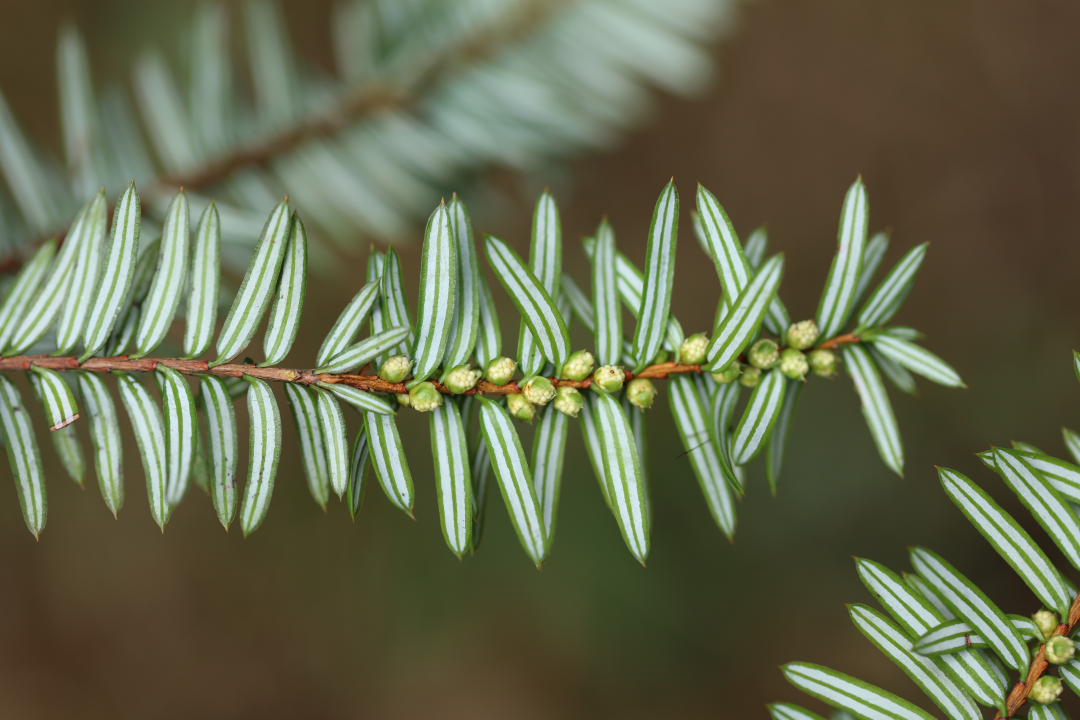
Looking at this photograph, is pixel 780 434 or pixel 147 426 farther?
pixel 780 434

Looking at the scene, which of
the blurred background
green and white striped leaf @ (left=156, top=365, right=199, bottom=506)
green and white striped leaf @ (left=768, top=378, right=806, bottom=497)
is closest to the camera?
green and white striped leaf @ (left=156, top=365, right=199, bottom=506)

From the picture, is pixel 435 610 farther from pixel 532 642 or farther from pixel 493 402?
pixel 493 402

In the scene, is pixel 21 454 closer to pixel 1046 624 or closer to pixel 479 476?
pixel 479 476

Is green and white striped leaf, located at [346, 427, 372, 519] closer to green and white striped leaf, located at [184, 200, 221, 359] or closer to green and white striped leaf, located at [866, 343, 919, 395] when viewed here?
green and white striped leaf, located at [184, 200, 221, 359]

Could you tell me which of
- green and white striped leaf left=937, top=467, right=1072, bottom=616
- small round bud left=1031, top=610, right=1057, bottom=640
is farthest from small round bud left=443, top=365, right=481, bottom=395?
small round bud left=1031, top=610, right=1057, bottom=640

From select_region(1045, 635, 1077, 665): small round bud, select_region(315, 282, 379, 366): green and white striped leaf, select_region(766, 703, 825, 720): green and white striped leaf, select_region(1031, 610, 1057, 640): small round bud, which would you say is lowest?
select_region(766, 703, 825, 720): green and white striped leaf

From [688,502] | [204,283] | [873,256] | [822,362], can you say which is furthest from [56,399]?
[688,502]
